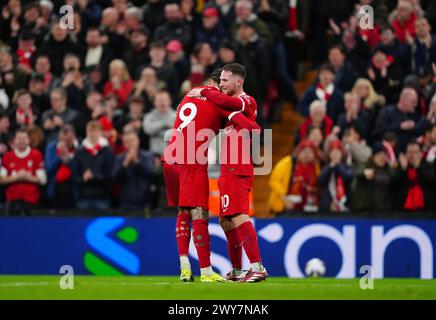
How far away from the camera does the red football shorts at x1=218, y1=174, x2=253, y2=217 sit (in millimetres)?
13031

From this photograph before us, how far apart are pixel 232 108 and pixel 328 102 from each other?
24.1ft

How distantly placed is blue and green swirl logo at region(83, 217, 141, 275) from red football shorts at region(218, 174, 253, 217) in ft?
17.3

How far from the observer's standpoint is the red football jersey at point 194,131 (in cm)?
1320

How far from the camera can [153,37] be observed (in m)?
22.5

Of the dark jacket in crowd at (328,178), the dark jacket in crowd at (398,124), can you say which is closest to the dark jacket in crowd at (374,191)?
the dark jacket in crowd at (328,178)

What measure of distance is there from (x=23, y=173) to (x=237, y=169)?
22.0 ft

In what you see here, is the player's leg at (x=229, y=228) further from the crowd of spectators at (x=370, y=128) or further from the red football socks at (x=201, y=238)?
→ the crowd of spectators at (x=370, y=128)

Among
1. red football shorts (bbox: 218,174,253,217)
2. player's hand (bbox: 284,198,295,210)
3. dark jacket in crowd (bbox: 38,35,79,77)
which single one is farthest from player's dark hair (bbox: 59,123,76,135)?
red football shorts (bbox: 218,174,253,217)

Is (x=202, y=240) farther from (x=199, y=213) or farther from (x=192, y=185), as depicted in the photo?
(x=192, y=185)

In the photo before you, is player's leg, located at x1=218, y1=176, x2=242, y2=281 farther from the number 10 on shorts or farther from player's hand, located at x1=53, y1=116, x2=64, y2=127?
player's hand, located at x1=53, y1=116, x2=64, y2=127

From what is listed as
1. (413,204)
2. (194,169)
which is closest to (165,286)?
(194,169)

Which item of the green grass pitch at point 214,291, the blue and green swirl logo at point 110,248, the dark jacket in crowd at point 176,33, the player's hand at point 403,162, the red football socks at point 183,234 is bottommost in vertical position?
the blue and green swirl logo at point 110,248

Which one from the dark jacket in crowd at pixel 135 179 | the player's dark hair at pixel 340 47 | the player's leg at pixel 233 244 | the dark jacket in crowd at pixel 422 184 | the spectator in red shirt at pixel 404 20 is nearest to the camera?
the player's leg at pixel 233 244

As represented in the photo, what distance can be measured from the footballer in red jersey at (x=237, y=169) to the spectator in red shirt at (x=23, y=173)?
642cm
